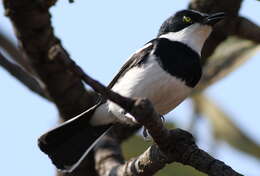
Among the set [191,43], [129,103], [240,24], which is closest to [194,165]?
[129,103]

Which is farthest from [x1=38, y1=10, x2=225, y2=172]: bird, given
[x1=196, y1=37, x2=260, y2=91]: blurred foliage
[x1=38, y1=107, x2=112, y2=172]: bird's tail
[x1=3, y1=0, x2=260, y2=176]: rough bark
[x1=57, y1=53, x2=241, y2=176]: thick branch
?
[x1=196, y1=37, x2=260, y2=91]: blurred foliage

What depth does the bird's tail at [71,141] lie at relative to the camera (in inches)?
175

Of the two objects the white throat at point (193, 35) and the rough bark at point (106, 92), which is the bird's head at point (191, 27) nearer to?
the white throat at point (193, 35)

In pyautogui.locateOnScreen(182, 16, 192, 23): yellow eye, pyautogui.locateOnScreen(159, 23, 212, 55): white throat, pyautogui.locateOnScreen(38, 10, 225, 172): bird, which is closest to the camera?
pyautogui.locateOnScreen(38, 10, 225, 172): bird

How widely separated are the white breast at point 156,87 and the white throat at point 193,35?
49 centimetres

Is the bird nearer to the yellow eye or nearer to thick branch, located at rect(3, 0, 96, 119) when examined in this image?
the yellow eye

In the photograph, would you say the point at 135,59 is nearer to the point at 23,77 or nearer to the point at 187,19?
the point at 187,19

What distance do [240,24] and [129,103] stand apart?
2610 mm

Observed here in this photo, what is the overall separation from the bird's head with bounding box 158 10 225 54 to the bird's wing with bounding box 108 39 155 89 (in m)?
0.30

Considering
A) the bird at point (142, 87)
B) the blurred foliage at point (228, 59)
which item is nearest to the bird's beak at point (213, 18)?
the bird at point (142, 87)

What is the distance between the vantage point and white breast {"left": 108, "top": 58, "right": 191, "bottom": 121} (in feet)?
14.8

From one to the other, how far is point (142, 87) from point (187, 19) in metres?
0.96

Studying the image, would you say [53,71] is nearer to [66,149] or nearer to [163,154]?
[66,149]

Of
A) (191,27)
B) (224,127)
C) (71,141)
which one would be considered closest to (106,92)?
(71,141)
